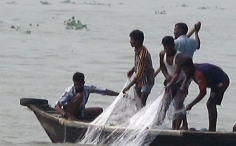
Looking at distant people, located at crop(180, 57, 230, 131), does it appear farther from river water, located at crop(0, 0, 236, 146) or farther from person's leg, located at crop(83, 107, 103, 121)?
river water, located at crop(0, 0, 236, 146)

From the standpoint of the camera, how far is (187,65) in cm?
809

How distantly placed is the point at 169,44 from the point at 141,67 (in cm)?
53

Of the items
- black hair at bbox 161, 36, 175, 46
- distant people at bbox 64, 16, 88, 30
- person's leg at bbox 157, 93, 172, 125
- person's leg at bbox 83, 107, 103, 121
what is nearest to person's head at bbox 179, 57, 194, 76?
black hair at bbox 161, 36, 175, 46

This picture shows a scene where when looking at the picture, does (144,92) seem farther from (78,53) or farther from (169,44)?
(78,53)

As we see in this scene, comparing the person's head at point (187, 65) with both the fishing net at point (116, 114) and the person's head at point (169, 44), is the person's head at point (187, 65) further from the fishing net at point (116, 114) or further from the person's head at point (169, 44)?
the fishing net at point (116, 114)

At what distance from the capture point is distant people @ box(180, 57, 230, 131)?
318 inches

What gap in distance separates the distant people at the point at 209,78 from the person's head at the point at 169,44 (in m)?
0.23

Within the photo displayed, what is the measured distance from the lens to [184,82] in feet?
27.1

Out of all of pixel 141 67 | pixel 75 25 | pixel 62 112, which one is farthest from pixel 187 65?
pixel 75 25

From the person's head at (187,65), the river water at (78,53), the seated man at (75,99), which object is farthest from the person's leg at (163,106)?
the river water at (78,53)

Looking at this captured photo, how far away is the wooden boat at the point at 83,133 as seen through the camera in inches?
315

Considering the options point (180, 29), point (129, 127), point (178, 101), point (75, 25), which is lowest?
point (75, 25)

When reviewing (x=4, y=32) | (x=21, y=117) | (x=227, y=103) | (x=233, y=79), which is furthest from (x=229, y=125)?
(x=4, y=32)

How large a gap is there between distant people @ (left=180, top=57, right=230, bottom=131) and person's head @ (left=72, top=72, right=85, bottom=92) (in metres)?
1.12
